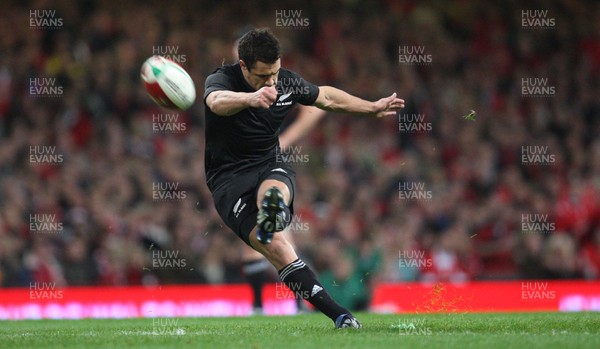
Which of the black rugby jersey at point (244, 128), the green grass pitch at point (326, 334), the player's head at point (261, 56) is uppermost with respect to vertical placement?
the player's head at point (261, 56)

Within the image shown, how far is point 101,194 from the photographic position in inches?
570

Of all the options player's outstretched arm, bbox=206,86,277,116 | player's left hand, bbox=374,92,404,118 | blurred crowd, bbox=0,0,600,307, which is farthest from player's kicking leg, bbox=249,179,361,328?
blurred crowd, bbox=0,0,600,307

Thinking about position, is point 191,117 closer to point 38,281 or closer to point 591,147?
point 38,281

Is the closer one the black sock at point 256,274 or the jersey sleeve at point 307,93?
the jersey sleeve at point 307,93

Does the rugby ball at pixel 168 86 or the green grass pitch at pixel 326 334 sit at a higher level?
the rugby ball at pixel 168 86

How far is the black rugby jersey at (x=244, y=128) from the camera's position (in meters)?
7.24

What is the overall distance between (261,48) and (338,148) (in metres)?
8.97

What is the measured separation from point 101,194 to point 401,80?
548 cm

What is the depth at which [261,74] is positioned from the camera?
23.0 feet

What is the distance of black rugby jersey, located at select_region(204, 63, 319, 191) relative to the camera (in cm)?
724

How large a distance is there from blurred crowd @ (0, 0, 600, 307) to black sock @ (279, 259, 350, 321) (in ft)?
15.4

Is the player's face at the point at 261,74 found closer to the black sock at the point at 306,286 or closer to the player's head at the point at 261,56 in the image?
the player's head at the point at 261,56

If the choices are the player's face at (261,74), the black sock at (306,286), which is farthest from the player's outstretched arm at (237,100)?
the black sock at (306,286)

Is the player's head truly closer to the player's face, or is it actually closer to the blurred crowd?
the player's face
